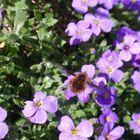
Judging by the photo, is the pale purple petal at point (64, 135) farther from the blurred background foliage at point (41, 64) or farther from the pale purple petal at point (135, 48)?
the pale purple petal at point (135, 48)

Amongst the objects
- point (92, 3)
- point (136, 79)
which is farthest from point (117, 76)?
point (92, 3)

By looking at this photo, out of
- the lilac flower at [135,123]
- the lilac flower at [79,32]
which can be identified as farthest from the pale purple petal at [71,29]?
the lilac flower at [135,123]

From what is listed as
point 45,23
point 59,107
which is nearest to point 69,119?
point 59,107

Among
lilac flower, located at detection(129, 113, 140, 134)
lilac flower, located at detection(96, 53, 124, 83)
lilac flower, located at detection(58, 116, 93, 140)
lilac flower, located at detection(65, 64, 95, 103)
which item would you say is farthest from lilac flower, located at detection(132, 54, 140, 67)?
lilac flower, located at detection(58, 116, 93, 140)

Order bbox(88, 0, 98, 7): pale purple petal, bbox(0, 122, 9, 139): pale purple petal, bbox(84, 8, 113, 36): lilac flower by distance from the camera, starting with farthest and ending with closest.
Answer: bbox(88, 0, 98, 7): pale purple petal → bbox(84, 8, 113, 36): lilac flower → bbox(0, 122, 9, 139): pale purple petal

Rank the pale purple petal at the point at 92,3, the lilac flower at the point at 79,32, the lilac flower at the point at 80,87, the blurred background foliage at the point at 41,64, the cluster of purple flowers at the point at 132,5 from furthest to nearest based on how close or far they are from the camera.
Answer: the cluster of purple flowers at the point at 132,5, the pale purple petal at the point at 92,3, the lilac flower at the point at 79,32, the blurred background foliage at the point at 41,64, the lilac flower at the point at 80,87

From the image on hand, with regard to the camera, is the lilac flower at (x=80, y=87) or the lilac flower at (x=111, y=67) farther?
the lilac flower at (x=111, y=67)

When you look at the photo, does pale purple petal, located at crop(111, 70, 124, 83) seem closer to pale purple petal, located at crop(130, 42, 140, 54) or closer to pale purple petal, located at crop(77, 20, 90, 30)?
pale purple petal, located at crop(130, 42, 140, 54)
